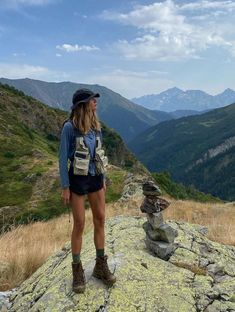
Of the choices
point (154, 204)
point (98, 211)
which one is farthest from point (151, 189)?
point (98, 211)

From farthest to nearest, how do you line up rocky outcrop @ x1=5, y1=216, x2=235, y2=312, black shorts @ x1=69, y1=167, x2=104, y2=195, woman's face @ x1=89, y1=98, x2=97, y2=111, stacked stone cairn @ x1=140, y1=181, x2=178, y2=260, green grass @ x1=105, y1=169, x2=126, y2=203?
green grass @ x1=105, y1=169, x2=126, y2=203 < stacked stone cairn @ x1=140, y1=181, x2=178, y2=260 < woman's face @ x1=89, y1=98, x2=97, y2=111 < black shorts @ x1=69, y1=167, x2=104, y2=195 < rocky outcrop @ x1=5, y1=216, x2=235, y2=312

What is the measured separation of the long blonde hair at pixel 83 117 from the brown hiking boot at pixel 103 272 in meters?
2.43

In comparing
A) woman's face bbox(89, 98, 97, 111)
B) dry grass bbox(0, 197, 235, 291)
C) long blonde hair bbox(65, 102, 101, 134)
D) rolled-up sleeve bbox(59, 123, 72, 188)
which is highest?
woman's face bbox(89, 98, 97, 111)

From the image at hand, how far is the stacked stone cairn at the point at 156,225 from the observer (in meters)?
10.0

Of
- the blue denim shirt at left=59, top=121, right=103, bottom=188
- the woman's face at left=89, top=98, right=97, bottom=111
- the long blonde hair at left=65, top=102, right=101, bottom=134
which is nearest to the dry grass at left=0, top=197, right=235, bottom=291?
the blue denim shirt at left=59, top=121, right=103, bottom=188

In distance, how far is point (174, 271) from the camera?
9.05 metres

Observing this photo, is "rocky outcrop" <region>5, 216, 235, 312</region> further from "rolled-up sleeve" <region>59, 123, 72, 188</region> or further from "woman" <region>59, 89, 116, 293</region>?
"rolled-up sleeve" <region>59, 123, 72, 188</region>

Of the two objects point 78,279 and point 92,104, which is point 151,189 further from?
point 78,279

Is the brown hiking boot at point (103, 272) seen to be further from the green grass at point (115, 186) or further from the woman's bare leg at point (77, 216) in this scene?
the green grass at point (115, 186)

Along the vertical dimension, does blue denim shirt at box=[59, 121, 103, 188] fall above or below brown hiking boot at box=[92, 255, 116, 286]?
above

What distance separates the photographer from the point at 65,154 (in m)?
8.33

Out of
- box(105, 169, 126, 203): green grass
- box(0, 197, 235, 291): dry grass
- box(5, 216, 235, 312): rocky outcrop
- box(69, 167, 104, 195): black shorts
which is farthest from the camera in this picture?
box(105, 169, 126, 203): green grass

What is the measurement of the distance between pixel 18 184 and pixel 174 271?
49654mm

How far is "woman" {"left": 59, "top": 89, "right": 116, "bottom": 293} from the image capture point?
8.26 metres
